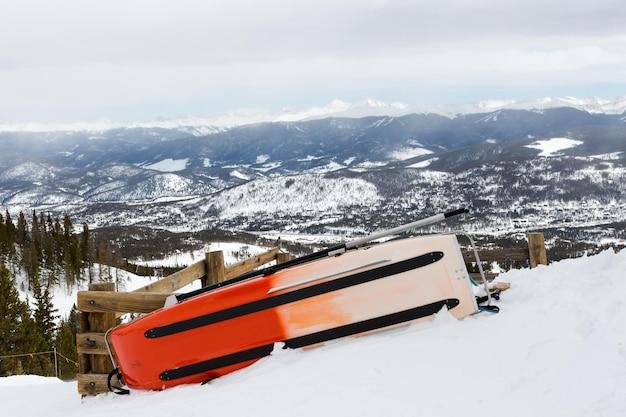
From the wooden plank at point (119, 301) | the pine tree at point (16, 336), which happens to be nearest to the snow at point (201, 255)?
Result: the pine tree at point (16, 336)

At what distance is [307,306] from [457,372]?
1564 mm

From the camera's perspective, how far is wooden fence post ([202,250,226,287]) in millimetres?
7707

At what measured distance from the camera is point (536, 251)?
27.9 ft

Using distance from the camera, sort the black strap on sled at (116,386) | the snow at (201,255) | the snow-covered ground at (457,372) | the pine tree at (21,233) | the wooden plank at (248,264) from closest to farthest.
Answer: the snow-covered ground at (457,372)
the black strap on sled at (116,386)
the wooden plank at (248,264)
the pine tree at (21,233)
the snow at (201,255)

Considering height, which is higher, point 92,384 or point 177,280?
point 177,280

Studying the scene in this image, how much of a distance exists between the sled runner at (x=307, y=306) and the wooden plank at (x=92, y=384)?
2.90 feet

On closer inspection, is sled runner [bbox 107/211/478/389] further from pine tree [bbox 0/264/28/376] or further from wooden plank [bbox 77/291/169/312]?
pine tree [bbox 0/264/28/376]

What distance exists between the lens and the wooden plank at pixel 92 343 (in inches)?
230

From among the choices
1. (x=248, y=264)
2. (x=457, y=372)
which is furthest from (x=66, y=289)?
(x=457, y=372)

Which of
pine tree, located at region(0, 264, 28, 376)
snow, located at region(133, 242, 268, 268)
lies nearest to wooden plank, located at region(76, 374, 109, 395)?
pine tree, located at region(0, 264, 28, 376)

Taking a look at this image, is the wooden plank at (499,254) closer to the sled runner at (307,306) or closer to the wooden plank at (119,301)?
the sled runner at (307,306)

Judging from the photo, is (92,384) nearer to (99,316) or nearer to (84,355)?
(84,355)

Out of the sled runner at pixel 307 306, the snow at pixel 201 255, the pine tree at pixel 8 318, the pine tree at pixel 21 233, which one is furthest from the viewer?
the snow at pixel 201 255

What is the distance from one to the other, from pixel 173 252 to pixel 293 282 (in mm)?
164807
